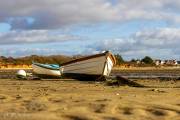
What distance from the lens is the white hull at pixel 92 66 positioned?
2947 cm

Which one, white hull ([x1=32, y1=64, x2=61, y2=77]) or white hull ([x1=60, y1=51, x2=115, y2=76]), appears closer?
white hull ([x1=60, y1=51, x2=115, y2=76])

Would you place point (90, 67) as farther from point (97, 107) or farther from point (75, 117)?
point (75, 117)

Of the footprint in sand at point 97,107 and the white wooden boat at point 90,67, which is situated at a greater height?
the white wooden boat at point 90,67

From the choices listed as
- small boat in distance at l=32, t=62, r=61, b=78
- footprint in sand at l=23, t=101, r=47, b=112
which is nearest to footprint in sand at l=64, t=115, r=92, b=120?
footprint in sand at l=23, t=101, r=47, b=112

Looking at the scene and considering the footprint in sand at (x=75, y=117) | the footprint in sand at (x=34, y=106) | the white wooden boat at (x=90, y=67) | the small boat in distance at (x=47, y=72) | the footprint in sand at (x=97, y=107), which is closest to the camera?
the footprint in sand at (x=75, y=117)

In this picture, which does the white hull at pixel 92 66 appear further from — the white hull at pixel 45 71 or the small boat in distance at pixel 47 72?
the white hull at pixel 45 71

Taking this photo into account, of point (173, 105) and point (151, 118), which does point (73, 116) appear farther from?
point (173, 105)

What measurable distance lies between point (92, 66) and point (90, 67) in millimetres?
136

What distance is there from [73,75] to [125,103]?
1995 cm

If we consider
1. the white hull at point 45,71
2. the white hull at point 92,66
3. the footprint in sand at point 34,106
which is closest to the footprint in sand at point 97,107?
the footprint in sand at point 34,106

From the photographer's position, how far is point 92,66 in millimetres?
29781

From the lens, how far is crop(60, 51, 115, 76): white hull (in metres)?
29.5

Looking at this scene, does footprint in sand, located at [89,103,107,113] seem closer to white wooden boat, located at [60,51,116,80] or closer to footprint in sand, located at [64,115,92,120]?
footprint in sand, located at [64,115,92,120]

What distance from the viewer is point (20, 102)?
444 inches
